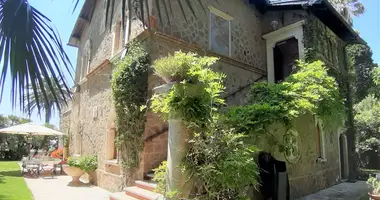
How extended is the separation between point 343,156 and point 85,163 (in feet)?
40.4

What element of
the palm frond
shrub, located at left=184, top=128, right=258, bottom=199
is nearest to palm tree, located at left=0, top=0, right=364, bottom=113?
the palm frond

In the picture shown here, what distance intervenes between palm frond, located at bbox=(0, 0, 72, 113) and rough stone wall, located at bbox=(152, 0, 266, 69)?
7.46m

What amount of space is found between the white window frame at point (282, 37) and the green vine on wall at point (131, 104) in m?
→ 6.70

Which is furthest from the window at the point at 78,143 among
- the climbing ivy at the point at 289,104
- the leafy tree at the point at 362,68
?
the leafy tree at the point at 362,68

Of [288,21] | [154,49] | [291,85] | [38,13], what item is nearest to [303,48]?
[288,21]

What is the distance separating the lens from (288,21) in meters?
12.6

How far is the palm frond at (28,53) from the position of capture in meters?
2.08

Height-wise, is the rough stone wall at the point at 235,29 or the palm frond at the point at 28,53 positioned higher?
the rough stone wall at the point at 235,29

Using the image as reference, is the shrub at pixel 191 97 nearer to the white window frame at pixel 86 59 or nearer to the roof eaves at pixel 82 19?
the white window frame at pixel 86 59

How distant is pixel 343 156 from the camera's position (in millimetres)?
14164

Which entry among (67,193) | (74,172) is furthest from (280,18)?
(67,193)

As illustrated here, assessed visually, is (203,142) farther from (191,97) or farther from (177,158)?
(191,97)

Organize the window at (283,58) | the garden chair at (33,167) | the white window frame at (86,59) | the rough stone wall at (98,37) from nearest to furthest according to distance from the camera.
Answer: the rough stone wall at (98,37) → the garden chair at (33,167) → the white window frame at (86,59) → the window at (283,58)

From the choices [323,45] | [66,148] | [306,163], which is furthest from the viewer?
[66,148]
